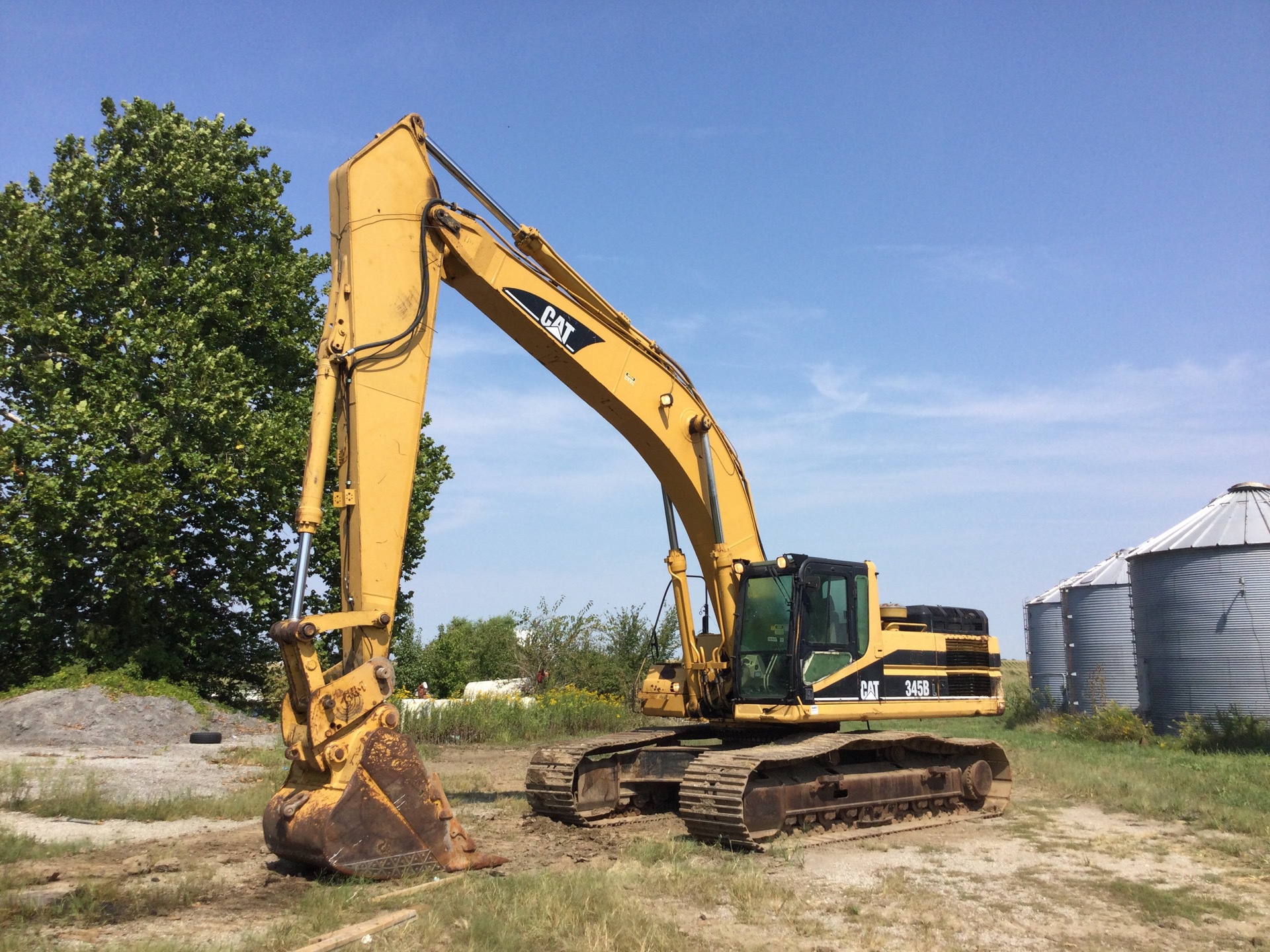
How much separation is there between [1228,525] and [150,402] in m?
21.7

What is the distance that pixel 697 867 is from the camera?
8180 millimetres

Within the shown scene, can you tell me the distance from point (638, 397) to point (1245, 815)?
328 inches

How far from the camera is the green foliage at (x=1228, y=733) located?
18125mm

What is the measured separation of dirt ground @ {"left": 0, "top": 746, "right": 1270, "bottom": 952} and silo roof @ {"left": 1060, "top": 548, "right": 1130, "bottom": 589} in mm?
15253

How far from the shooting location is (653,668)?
→ 1163 centimetres

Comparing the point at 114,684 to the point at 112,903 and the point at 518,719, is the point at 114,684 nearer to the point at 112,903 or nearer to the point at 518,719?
the point at 518,719

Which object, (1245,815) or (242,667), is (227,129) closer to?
(242,667)

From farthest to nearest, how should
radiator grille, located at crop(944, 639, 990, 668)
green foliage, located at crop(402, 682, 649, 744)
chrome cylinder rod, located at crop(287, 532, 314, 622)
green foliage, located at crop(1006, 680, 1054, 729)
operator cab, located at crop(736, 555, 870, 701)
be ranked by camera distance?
green foliage, located at crop(1006, 680, 1054, 729) < green foliage, located at crop(402, 682, 649, 744) < radiator grille, located at crop(944, 639, 990, 668) < operator cab, located at crop(736, 555, 870, 701) < chrome cylinder rod, located at crop(287, 532, 314, 622)

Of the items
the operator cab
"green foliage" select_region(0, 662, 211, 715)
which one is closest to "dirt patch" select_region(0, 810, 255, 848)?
the operator cab

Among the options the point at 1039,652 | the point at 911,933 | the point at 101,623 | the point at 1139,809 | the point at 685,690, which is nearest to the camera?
the point at 911,933

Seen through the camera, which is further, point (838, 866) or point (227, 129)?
point (227, 129)

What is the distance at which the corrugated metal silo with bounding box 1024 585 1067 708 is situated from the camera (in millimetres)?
28000

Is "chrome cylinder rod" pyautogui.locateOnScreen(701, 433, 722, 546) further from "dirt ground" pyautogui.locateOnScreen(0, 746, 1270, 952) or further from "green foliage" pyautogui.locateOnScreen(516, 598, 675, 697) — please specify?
"green foliage" pyautogui.locateOnScreen(516, 598, 675, 697)

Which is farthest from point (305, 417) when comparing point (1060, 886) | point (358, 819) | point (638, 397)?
point (1060, 886)
